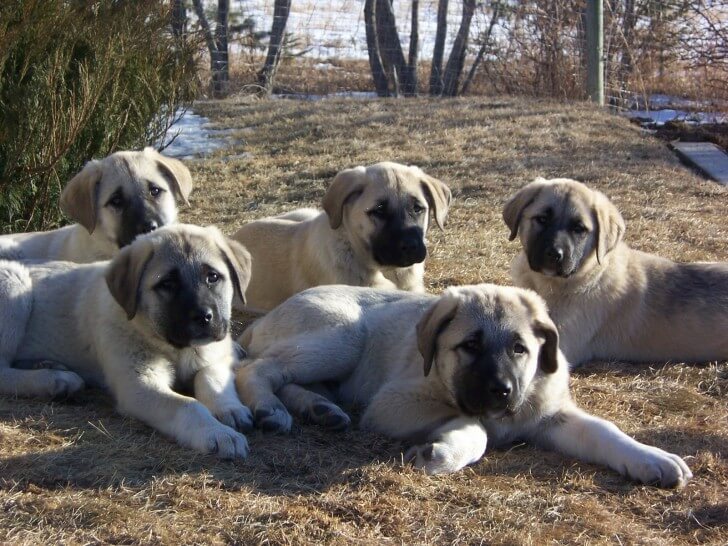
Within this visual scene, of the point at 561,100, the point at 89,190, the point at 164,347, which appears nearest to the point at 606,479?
the point at 164,347

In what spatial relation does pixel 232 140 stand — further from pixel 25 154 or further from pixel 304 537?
pixel 304 537

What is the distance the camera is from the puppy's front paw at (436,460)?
394 centimetres

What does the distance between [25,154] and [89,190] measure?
1.31 meters

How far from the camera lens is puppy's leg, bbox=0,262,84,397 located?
4.67m

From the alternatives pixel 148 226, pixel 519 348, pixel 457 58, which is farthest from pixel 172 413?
pixel 457 58

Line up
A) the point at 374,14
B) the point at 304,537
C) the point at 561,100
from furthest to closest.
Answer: the point at 374,14 → the point at 561,100 → the point at 304,537

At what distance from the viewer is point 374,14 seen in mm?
16812

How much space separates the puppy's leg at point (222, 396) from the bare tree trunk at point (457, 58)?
12587 mm

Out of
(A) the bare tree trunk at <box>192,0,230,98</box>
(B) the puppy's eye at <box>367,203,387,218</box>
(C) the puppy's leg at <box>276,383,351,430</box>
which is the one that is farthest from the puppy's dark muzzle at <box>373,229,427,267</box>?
(A) the bare tree trunk at <box>192,0,230,98</box>

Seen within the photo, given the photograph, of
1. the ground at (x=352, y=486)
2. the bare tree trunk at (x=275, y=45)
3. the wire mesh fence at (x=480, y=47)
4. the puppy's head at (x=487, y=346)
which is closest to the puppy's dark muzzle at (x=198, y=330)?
the ground at (x=352, y=486)

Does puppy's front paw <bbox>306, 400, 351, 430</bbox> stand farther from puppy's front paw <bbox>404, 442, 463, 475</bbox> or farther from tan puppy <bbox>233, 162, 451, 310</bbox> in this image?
tan puppy <bbox>233, 162, 451, 310</bbox>

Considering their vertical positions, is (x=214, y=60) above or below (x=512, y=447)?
above

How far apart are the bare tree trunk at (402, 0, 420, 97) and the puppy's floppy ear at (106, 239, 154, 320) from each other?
12.3m

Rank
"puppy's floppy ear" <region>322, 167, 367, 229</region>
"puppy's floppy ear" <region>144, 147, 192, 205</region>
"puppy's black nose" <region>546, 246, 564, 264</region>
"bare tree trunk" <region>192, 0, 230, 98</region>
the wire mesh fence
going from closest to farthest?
1. "puppy's black nose" <region>546, 246, 564, 264</region>
2. "puppy's floppy ear" <region>322, 167, 367, 229</region>
3. "puppy's floppy ear" <region>144, 147, 192, 205</region>
4. the wire mesh fence
5. "bare tree trunk" <region>192, 0, 230, 98</region>
